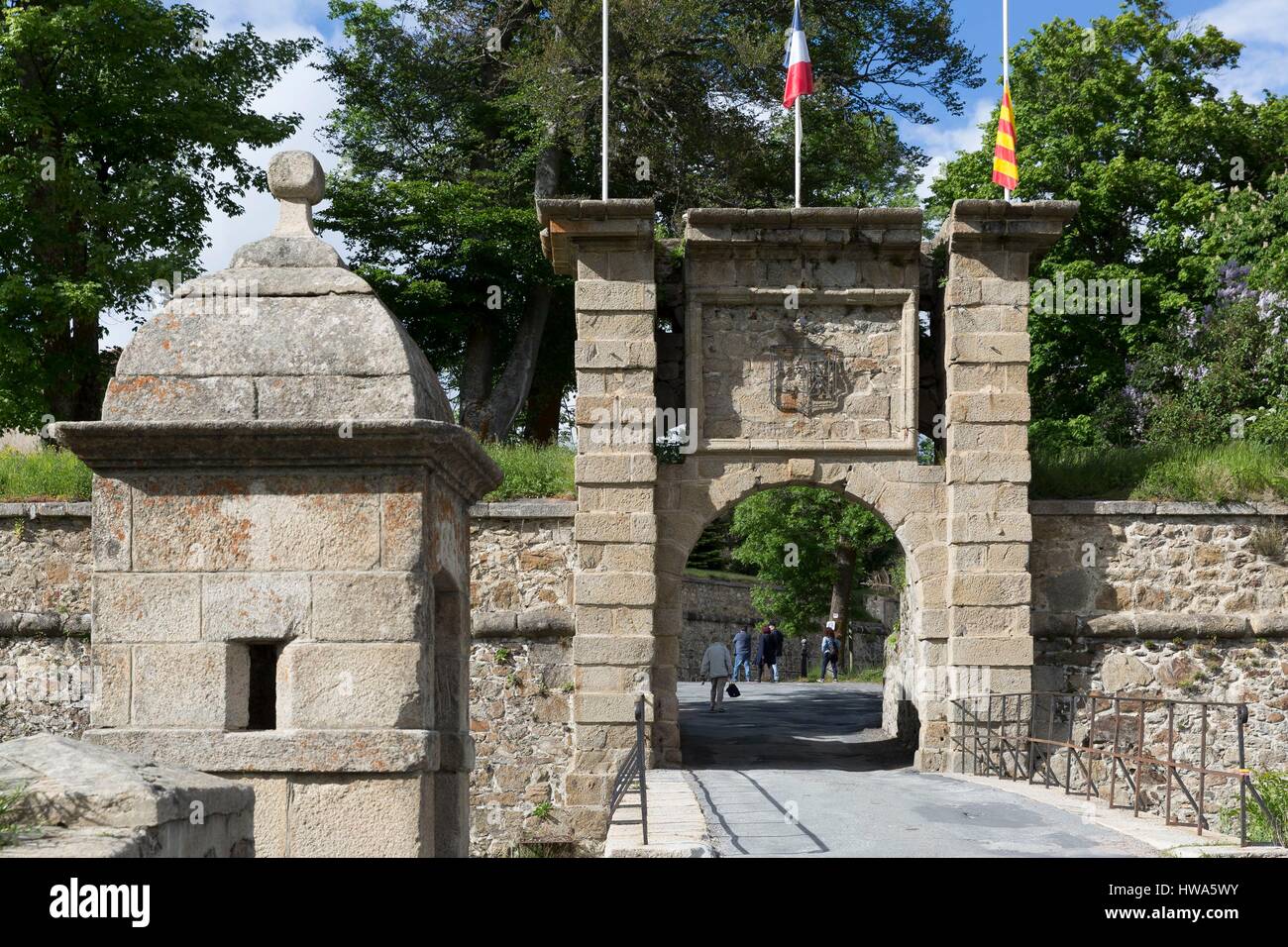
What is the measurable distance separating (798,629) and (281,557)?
28300 mm

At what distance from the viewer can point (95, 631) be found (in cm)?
436

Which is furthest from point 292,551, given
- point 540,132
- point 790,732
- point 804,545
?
point 804,545

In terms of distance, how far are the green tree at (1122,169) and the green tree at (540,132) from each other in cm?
187

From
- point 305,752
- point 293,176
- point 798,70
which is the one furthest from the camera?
point 798,70

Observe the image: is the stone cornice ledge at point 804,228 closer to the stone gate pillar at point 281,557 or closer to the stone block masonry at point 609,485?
the stone block masonry at point 609,485

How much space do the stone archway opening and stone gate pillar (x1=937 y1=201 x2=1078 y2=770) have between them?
176cm

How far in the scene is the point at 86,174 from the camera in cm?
1888

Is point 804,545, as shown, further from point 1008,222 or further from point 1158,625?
point 1008,222

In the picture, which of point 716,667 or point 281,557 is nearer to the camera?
point 281,557

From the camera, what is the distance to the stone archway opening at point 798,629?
16330 millimetres

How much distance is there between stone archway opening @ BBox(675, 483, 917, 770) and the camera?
643 inches
